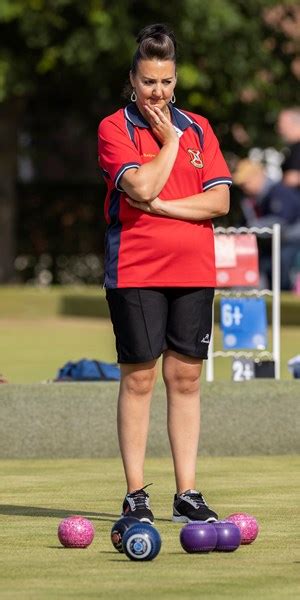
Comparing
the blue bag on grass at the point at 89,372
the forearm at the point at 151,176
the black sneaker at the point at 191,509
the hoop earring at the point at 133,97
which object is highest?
the hoop earring at the point at 133,97

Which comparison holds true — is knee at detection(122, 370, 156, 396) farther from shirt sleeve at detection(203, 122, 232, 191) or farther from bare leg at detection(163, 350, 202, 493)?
shirt sleeve at detection(203, 122, 232, 191)

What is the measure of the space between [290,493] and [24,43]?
656 inches

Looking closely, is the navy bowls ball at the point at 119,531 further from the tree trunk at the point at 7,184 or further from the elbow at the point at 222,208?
the tree trunk at the point at 7,184

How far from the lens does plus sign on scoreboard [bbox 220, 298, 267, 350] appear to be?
10539 millimetres

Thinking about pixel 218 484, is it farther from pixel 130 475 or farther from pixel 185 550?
pixel 185 550

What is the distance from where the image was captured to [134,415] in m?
7.06

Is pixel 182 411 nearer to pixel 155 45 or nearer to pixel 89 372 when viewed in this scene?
pixel 155 45

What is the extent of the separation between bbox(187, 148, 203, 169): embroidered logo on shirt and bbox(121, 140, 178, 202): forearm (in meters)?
0.14

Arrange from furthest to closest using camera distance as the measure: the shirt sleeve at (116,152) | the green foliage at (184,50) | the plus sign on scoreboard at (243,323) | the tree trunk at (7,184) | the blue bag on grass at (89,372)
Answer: the tree trunk at (7,184) → the green foliage at (184,50) → the plus sign on scoreboard at (243,323) → the blue bag on grass at (89,372) → the shirt sleeve at (116,152)

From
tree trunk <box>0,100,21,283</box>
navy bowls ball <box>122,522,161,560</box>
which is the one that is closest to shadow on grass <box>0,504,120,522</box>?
navy bowls ball <box>122,522,161,560</box>

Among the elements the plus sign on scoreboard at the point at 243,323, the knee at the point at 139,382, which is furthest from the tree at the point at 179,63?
the knee at the point at 139,382

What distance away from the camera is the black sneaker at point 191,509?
6.99 meters

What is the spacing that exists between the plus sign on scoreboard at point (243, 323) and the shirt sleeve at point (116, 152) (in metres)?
3.56

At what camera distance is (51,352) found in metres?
15.5
